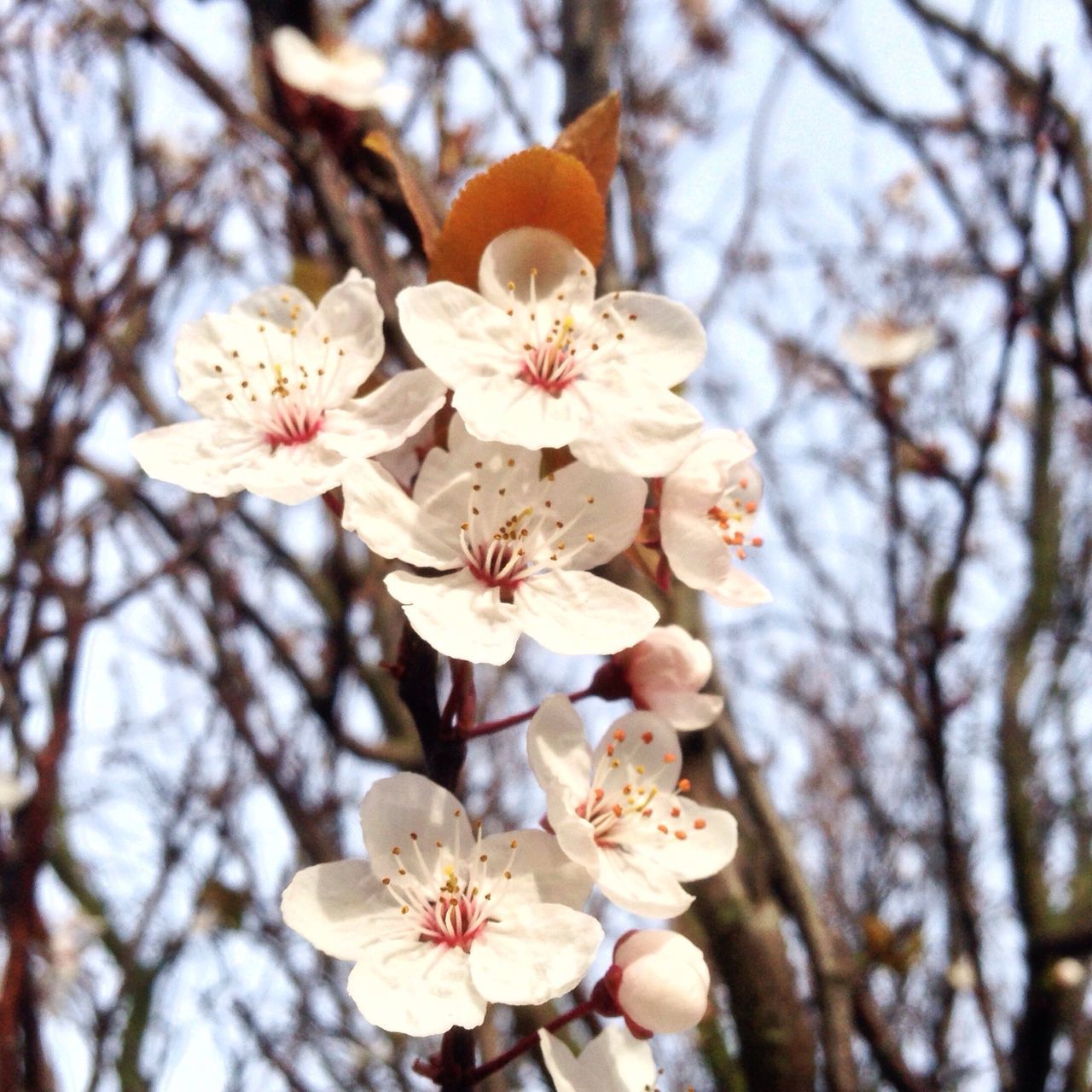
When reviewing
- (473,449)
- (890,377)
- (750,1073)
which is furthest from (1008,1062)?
(473,449)

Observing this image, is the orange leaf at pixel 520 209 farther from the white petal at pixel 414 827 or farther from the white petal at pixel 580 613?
the white petal at pixel 414 827

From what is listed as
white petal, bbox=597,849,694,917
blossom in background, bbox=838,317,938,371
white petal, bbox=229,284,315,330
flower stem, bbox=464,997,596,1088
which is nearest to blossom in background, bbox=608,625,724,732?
white petal, bbox=597,849,694,917

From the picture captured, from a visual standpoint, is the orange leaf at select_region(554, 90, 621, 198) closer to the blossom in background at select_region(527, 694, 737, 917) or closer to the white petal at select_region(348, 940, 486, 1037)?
the blossom in background at select_region(527, 694, 737, 917)

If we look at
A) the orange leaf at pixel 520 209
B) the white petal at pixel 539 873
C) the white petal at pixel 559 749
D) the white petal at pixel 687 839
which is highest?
the orange leaf at pixel 520 209

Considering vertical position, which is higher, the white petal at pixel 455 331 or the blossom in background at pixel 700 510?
the white petal at pixel 455 331

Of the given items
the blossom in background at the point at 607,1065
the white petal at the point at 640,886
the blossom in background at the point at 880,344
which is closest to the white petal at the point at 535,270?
the white petal at the point at 640,886

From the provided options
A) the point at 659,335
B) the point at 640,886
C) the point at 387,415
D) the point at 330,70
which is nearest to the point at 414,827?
the point at 640,886
